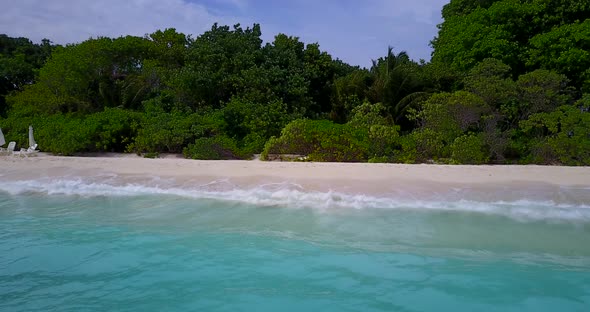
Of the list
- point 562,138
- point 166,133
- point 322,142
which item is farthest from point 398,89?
point 166,133

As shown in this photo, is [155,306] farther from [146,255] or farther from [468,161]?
[468,161]

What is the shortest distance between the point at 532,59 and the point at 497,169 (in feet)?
20.3

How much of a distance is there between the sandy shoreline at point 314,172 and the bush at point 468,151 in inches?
46.4

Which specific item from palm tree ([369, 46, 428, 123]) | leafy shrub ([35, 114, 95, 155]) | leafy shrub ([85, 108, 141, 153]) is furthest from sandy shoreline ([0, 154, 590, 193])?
palm tree ([369, 46, 428, 123])

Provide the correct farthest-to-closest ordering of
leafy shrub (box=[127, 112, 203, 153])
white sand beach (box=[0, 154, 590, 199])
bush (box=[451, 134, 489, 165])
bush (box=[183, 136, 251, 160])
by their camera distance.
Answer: leafy shrub (box=[127, 112, 203, 153]) < bush (box=[183, 136, 251, 160]) < bush (box=[451, 134, 489, 165]) < white sand beach (box=[0, 154, 590, 199])

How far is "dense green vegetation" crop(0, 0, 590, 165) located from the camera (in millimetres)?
12750

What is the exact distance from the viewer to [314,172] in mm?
10508

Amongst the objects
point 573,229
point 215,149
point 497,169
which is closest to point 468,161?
point 497,169

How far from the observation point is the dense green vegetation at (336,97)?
12.8 m

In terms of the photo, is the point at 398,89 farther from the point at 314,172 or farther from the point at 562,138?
the point at 314,172

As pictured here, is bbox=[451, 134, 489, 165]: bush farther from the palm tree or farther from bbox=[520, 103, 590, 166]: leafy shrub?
the palm tree

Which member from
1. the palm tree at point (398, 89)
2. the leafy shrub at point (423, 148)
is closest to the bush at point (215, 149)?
the leafy shrub at point (423, 148)

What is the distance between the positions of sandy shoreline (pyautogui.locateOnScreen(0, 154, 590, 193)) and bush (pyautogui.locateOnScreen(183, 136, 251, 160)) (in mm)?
1138

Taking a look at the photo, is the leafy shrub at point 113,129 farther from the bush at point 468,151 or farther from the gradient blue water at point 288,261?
the bush at point 468,151
